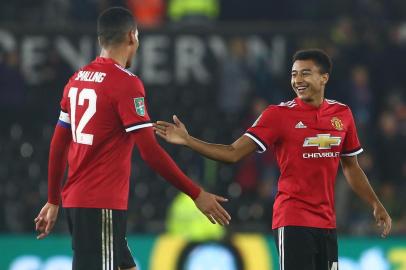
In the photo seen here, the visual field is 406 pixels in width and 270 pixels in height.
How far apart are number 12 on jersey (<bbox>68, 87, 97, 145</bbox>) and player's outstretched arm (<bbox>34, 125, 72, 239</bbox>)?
0.18 m

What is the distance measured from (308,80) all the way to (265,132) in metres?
0.45

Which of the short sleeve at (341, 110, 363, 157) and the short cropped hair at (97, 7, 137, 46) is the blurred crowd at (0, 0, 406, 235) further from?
the short cropped hair at (97, 7, 137, 46)

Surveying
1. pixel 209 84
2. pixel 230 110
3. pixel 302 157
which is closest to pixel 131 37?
pixel 302 157

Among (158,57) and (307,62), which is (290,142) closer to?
(307,62)

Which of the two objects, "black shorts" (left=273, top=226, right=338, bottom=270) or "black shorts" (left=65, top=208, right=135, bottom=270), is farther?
"black shorts" (left=273, top=226, right=338, bottom=270)

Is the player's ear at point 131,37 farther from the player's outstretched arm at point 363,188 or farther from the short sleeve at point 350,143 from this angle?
the player's outstretched arm at point 363,188

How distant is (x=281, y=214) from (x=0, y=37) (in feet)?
29.5

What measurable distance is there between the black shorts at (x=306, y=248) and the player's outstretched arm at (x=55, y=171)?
4.68 ft

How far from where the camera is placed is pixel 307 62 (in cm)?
742

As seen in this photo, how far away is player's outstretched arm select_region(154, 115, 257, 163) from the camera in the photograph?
6.95 metres

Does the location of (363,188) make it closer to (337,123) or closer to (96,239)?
(337,123)

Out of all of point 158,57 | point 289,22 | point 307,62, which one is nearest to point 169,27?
point 158,57

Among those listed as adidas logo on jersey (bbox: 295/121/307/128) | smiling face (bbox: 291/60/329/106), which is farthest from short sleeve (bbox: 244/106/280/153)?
smiling face (bbox: 291/60/329/106)


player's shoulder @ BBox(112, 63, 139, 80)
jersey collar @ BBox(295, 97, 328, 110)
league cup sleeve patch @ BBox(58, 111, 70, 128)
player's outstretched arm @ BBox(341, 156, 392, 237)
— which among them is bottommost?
player's outstretched arm @ BBox(341, 156, 392, 237)
